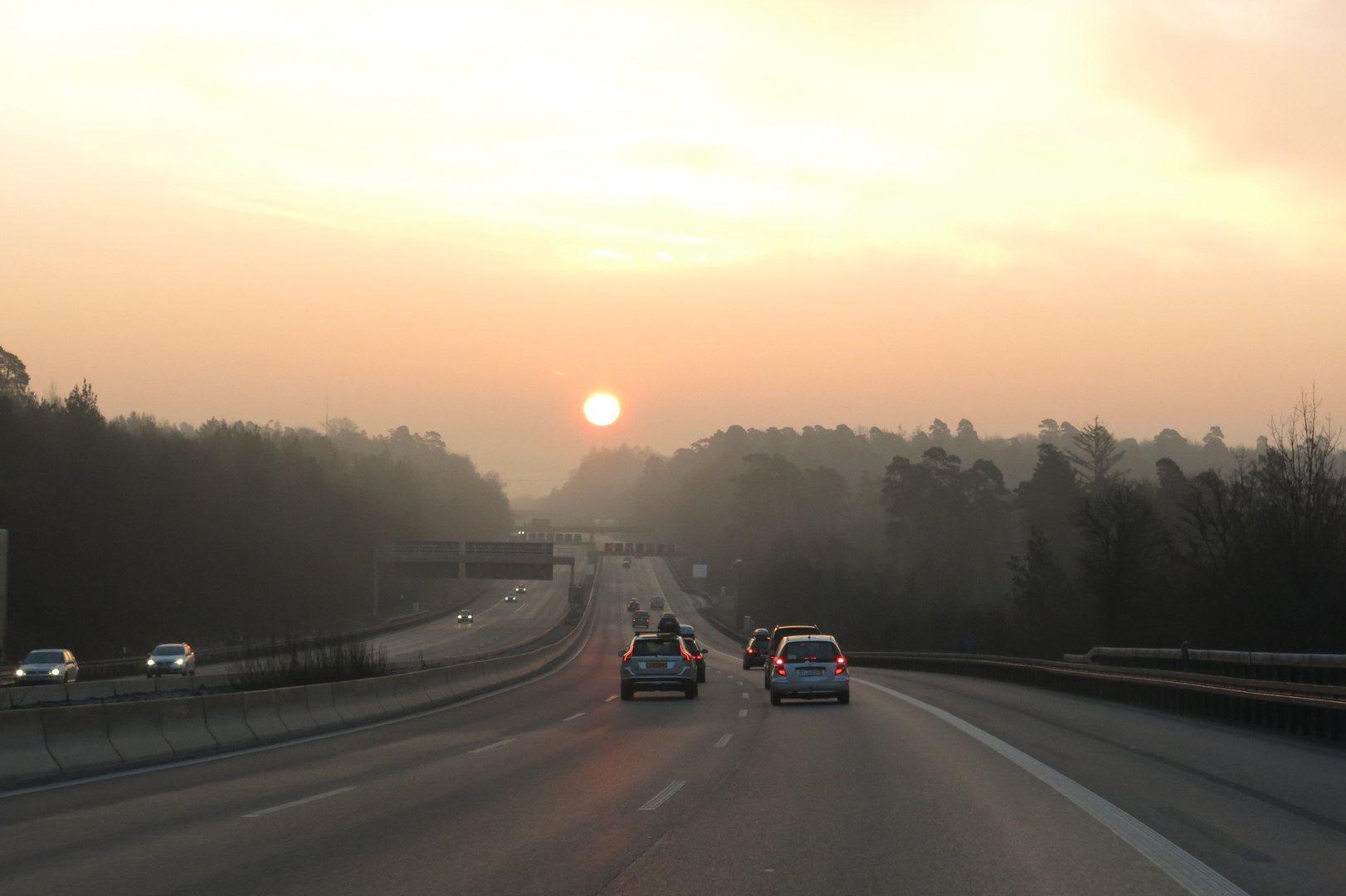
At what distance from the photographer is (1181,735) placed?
20281 millimetres

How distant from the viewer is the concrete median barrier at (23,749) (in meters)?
14.5

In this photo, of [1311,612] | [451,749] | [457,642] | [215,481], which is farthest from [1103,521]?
[215,481]

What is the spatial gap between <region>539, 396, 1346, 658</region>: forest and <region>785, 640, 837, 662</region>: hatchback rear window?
2683 cm

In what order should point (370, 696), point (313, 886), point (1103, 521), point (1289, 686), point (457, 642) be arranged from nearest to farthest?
point (313, 886) < point (1289, 686) < point (370, 696) < point (1103, 521) < point (457, 642)

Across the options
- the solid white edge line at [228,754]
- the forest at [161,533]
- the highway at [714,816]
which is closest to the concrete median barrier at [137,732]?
the solid white edge line at [228,754]

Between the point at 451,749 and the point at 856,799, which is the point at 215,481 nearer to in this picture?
the point at 451,749

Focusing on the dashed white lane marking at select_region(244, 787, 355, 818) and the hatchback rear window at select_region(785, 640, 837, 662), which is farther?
the hatchback rear window at select_region(785, 640, 837, 662)

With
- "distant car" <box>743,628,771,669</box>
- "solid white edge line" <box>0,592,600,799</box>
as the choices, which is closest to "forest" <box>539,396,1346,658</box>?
"distant car" <box>743,628,771,669</box>

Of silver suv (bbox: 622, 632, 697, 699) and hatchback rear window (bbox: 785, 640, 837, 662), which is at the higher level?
hatchback rear window (bbox: 785, 640, 837, 662)

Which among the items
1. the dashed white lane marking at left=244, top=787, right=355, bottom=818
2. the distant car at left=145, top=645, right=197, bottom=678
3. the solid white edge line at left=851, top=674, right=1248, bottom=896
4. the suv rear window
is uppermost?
the suv rear window

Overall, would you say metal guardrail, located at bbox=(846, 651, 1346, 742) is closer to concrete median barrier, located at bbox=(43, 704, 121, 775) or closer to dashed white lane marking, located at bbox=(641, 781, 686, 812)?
dashed white lane marking, located at bbox=(641, 781, 686, 812)

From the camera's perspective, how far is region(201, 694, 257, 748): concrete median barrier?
62.3ft

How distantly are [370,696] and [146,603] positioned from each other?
233 feet

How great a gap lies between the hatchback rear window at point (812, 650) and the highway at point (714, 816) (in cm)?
695
